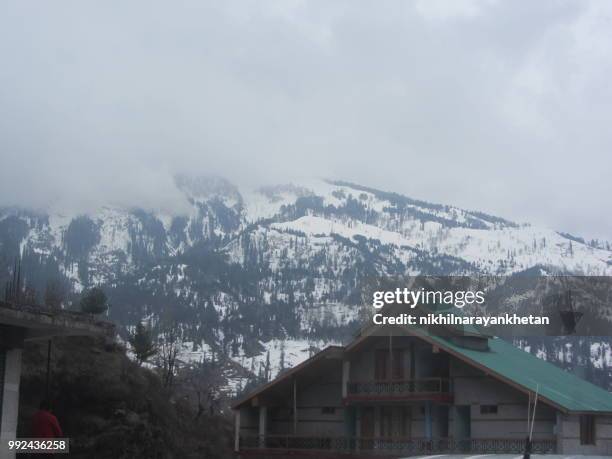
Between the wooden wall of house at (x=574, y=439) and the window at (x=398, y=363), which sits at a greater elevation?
the window at (x=398, y=363)

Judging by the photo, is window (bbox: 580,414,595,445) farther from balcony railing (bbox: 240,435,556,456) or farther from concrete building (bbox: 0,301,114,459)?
concrete building (bbox: 0,301,114,459)

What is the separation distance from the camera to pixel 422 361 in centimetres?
4391

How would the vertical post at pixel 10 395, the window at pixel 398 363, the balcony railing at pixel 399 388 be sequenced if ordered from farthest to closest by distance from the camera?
1. the window at pixel 398 363
2. the balcony railing at pixel 399 388
3. the vertical post at pixel 10 395

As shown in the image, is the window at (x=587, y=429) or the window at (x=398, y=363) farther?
the window at (x=398, y=363)

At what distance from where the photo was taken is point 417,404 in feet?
143

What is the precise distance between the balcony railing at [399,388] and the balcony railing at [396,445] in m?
1.93

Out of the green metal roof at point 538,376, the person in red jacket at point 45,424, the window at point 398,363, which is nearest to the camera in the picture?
the person in red jacket at point 45,424

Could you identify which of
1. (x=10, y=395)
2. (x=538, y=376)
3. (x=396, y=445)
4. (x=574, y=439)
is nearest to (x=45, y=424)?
(x=10, y=395)

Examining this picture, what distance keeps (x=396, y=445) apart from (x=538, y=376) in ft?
25.7

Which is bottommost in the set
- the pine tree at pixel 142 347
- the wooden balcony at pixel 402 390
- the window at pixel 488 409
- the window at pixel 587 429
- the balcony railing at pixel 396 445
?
the balcony railing at pixel 396 445

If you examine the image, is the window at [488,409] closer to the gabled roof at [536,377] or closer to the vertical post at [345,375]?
the gabled roof at [536,377]

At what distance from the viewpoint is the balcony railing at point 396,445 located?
132ft

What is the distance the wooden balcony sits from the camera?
139 ft

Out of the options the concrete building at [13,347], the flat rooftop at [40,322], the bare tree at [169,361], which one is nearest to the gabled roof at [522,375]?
the flat rooftop at [40,322]
